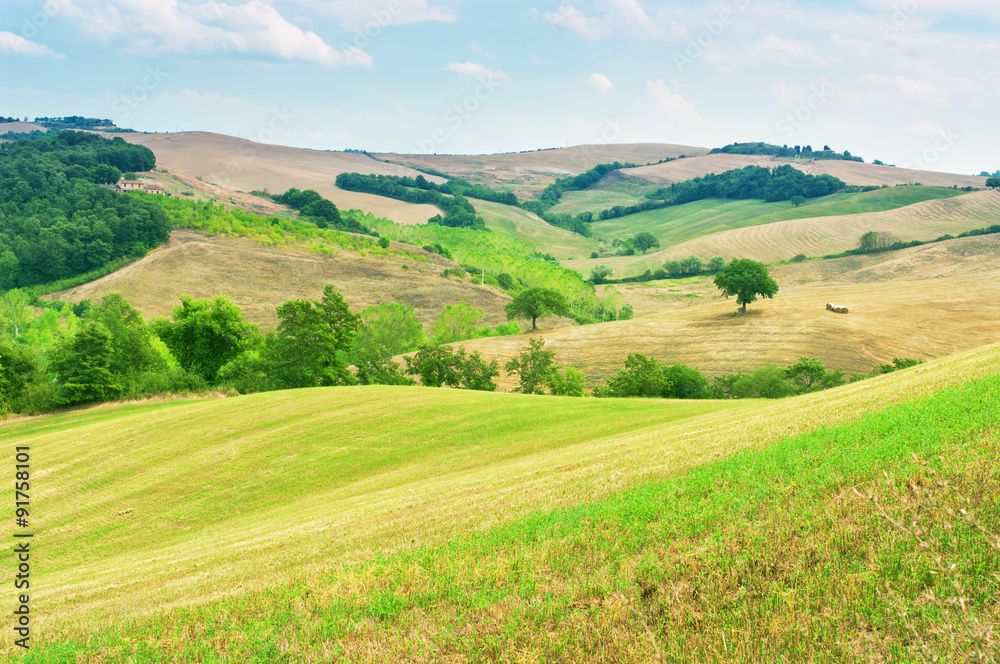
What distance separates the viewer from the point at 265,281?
432 feet

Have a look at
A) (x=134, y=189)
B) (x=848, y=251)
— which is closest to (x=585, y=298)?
(x=848, y=251)

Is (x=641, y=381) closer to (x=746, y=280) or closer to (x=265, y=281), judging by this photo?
(x=746, y=280)

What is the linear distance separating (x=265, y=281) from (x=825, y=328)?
111506 millimetres

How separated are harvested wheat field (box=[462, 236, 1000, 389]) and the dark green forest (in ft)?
330

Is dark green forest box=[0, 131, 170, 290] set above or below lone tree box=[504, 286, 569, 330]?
above

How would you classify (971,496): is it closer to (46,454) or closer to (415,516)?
(415,516)

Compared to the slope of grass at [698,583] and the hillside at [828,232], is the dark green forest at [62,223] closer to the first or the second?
the hillside at [828,232]

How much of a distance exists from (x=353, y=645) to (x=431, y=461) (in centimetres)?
2190

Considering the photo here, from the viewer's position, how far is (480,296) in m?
137

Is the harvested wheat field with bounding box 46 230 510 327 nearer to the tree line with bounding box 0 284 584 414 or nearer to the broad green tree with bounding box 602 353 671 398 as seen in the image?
the tree line with bounding box 0 284 584 414

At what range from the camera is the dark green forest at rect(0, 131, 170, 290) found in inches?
5212

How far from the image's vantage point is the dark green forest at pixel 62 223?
13238cm

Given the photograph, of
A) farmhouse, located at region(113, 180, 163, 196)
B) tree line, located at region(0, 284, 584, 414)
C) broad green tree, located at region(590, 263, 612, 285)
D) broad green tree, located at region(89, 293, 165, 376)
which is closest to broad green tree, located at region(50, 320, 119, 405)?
tree line, located at region(0, 284, 584, 414)

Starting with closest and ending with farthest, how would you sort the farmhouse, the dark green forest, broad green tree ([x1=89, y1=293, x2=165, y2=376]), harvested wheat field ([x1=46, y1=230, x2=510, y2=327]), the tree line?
the tree line < broad green tree ([x1=89, y1=293, x2=165, y2=376]) < harvested wheat field ([x1=46, y1=230, x2=510, y2=327]) < the dark green forest < the farmhouse
